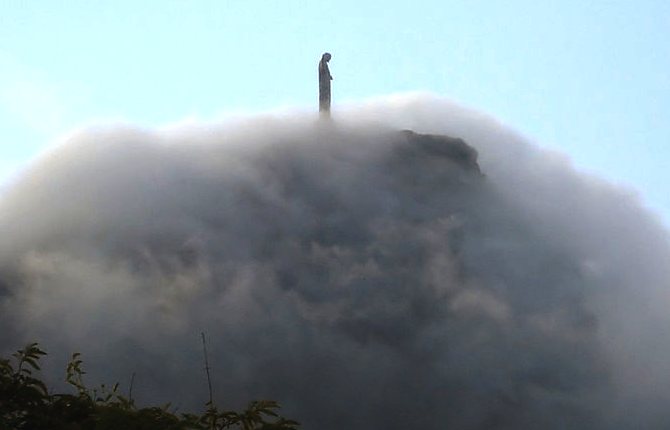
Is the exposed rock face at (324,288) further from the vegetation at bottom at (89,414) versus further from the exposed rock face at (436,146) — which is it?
the vegetation at bottom at (89,414)

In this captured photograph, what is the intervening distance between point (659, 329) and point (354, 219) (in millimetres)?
30807

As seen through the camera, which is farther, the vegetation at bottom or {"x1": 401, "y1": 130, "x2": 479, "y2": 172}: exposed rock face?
{"x1": 401, "y1": 130, "x2": 479, "y2": 172}: exposed rock face

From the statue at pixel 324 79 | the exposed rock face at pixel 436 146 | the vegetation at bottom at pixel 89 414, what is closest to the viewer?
the vegetation at bottom at pixel 89 414

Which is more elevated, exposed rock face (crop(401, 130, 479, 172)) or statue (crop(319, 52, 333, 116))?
statue (crop(319, 52, 333, 116))

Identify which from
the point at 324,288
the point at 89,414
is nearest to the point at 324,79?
the point at 324,288

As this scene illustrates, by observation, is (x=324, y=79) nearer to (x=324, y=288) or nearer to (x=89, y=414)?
(x=324, y=288)

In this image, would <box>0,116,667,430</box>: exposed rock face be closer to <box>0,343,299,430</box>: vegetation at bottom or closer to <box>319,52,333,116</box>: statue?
<box>319,52,333,116</box>: statue

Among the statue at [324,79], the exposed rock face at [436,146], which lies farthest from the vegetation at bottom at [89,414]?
the exposed rock face at [436,146]

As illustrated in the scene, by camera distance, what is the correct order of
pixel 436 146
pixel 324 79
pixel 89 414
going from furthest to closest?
pixel 436 146 → pixel 324 79 → pixel 89 414

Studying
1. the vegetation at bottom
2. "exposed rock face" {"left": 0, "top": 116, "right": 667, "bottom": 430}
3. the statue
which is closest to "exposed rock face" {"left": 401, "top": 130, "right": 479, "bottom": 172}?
"exposed rock face" {"left": 0, "top": 116, "right": 667, "bottom": 430}

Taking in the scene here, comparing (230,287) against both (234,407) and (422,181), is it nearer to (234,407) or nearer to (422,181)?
(234,407)

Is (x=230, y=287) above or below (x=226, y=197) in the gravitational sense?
below

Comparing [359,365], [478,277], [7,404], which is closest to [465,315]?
[478,277]

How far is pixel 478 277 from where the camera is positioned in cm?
10000
